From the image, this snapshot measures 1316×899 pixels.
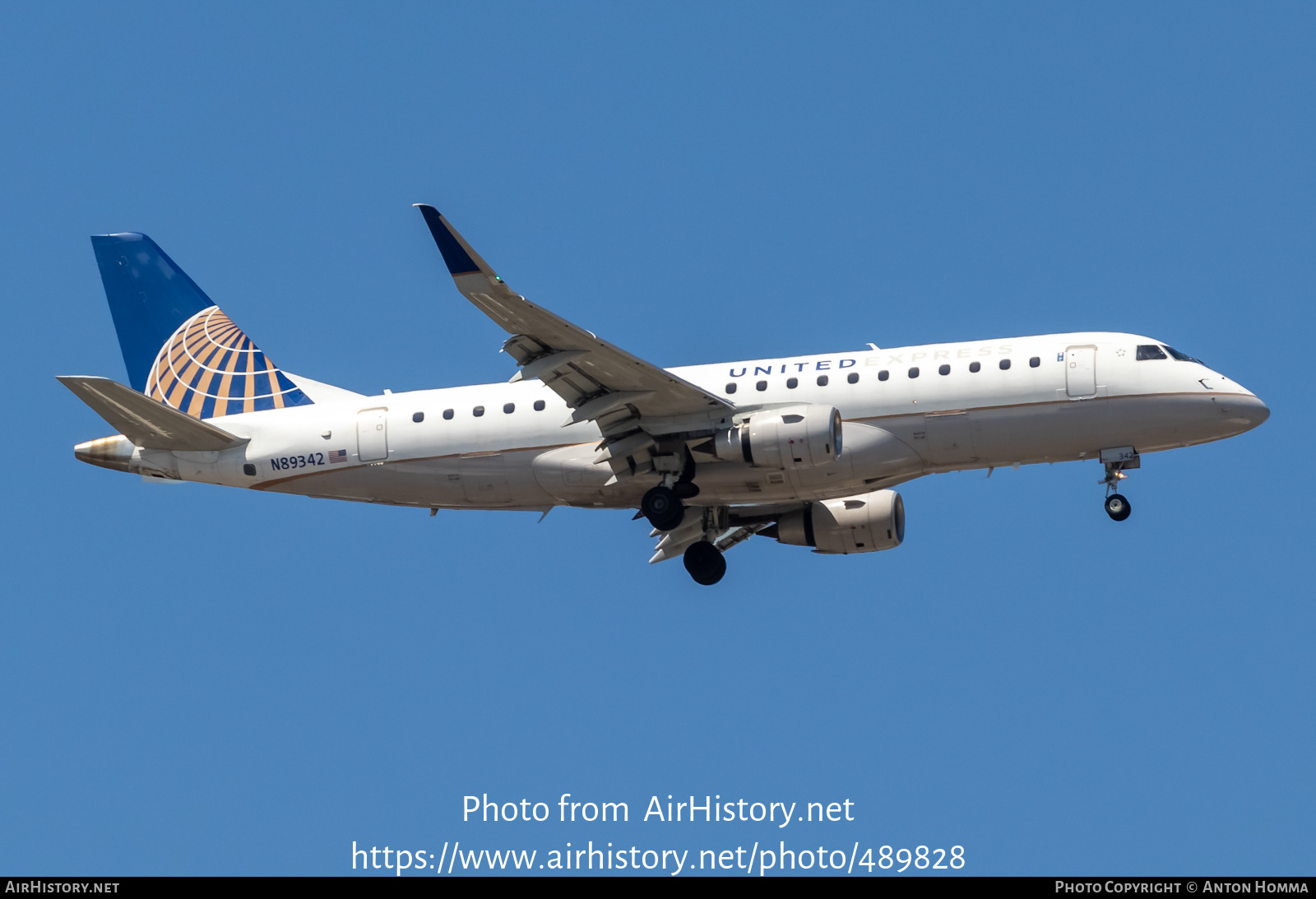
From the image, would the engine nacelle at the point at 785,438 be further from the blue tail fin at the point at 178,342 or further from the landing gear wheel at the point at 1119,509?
the blue tail fin at the point at 178,342

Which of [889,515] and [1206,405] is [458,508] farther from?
[1206,405]

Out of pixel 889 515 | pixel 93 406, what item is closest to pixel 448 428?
pixel 93 406

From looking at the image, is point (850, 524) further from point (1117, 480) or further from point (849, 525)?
point (1117, 480)

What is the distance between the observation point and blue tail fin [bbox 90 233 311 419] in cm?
4100

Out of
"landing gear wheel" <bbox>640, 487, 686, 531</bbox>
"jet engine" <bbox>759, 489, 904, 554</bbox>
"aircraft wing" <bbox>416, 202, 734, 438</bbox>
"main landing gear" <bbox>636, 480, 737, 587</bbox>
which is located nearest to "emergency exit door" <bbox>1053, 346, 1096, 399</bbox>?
"jet engine" <bbox>759, 489, 904, 554</bbox>

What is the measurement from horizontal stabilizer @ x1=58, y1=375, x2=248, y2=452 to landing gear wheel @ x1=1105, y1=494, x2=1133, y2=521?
64.2ft

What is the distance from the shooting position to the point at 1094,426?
35.7 meters

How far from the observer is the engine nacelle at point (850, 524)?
40.6 meters

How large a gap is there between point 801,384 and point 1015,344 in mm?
4653

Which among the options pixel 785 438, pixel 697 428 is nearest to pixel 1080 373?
pixel 785 438

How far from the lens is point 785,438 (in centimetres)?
3522
